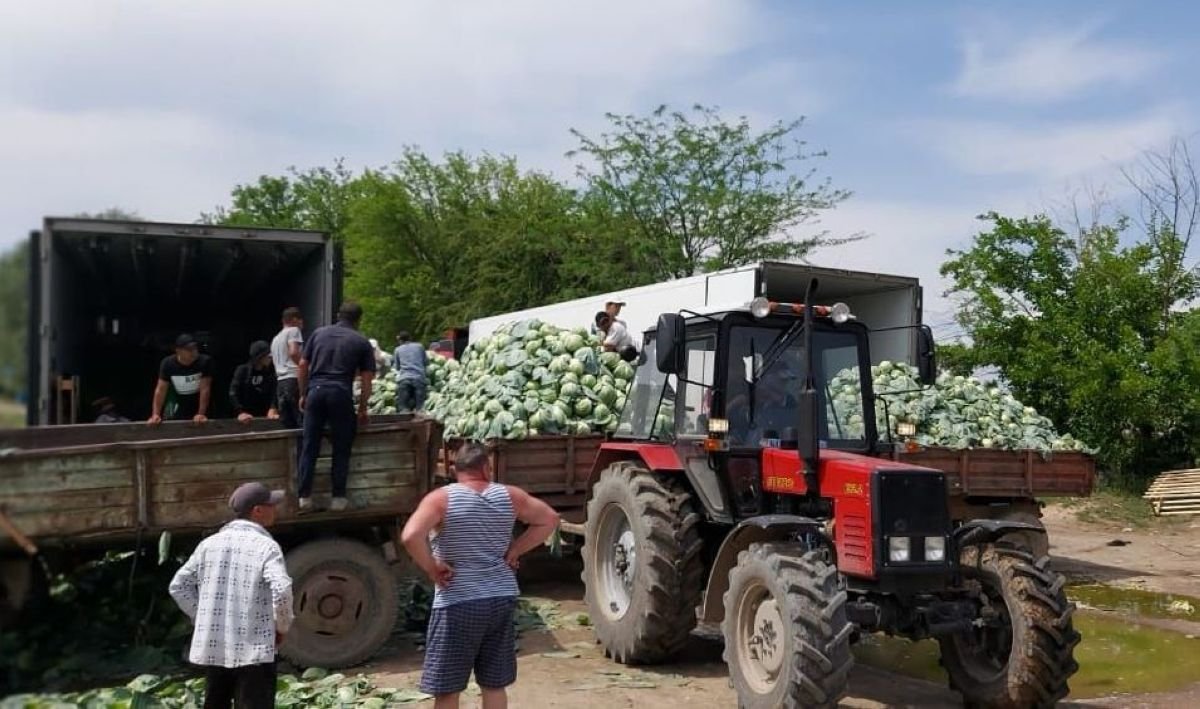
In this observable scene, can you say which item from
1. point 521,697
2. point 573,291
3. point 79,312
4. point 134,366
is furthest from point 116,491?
point 573,291

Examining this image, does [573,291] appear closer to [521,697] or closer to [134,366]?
[134,366]

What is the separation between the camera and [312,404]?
22.7 feet

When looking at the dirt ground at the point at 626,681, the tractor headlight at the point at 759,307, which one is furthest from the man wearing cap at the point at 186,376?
the tractor headlight at the point at 759,307

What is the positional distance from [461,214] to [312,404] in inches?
1112

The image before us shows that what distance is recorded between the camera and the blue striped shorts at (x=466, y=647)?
15.5 ft

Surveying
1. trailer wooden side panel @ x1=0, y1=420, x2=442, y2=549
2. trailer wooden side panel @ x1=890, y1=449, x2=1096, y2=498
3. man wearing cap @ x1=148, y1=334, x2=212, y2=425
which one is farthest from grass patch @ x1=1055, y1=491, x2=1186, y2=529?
man wearing cap @ x1=148, y1=334, x2=212, y2=425

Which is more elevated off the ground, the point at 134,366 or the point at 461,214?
the point at 461,214

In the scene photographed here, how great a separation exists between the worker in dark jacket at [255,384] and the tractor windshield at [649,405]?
3.51 m

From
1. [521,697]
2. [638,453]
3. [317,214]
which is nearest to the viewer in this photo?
[521,697]

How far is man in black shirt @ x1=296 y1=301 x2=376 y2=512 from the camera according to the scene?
272 inches

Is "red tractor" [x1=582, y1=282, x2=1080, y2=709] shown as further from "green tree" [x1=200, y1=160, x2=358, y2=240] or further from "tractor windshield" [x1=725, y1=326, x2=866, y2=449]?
"green tree" [x1=200, y1=160, x2=358, y2=240]

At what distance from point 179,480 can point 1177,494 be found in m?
16.5

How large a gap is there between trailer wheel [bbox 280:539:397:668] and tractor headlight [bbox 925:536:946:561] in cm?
365

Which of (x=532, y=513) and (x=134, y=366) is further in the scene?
(x=134, y=366)
